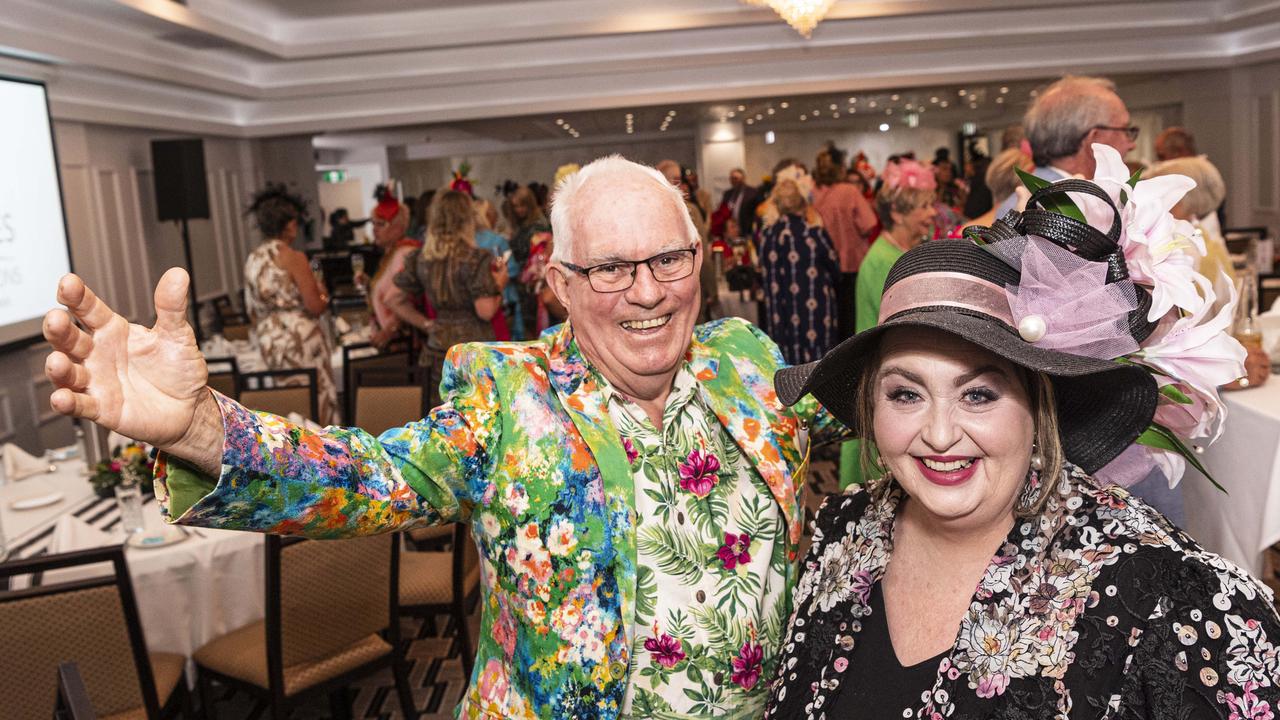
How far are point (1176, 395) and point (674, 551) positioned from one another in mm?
733

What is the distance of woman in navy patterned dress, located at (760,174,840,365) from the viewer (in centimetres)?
621

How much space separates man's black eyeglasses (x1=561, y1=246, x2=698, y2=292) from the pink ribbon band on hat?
1.32ft

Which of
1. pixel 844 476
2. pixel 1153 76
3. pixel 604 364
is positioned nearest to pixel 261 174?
pixel 844 476

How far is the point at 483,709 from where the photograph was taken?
1.51 m

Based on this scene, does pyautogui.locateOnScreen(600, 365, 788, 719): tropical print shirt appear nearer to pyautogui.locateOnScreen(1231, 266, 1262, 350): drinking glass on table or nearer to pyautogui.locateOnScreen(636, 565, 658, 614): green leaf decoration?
pyautogui.locateOnScreen(636, 565, 658, 614): green leaf decoration

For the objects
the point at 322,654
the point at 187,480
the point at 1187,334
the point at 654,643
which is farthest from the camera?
the point at 322,654

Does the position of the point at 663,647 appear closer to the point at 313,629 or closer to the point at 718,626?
the point at 718,626

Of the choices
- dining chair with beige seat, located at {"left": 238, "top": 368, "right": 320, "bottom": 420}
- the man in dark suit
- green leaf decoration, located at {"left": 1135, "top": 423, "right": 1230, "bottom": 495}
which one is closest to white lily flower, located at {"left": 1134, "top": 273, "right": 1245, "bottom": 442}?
green leaf decoration, located at {"left": 1135, "top": 423, "right": 1230, "bottom": 495}

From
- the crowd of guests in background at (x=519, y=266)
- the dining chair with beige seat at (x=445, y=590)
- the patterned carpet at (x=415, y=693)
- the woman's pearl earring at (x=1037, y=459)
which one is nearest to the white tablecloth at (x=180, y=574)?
the patterned carpet at (x=415, y=693)

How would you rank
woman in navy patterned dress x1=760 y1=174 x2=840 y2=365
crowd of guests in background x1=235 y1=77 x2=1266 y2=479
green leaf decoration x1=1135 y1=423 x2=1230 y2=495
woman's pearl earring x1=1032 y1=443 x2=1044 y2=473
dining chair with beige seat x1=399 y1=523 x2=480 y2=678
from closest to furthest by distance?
woman's pearl earring x1=1032 y1=443 x2=1044 y2=473 < green leaf decoration x1=1135 y1=423 x2=1230 y2=495 < dining chair with beige seat x1=399 y1=523 x2=480 y2=678 < crowd of guests in background x1=235 y1=77 x2=1266 y2=479 < woman in navy patterned dress x1=760 y1=174 x2=840 y2=365

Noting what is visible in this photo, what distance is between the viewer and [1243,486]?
9.50ft

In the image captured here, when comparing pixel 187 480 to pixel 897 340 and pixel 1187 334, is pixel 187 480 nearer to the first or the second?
pixel 897 340

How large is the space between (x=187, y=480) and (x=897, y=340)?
0.89 metres

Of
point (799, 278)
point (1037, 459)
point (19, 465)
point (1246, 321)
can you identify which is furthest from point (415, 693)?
point (799, 278)
